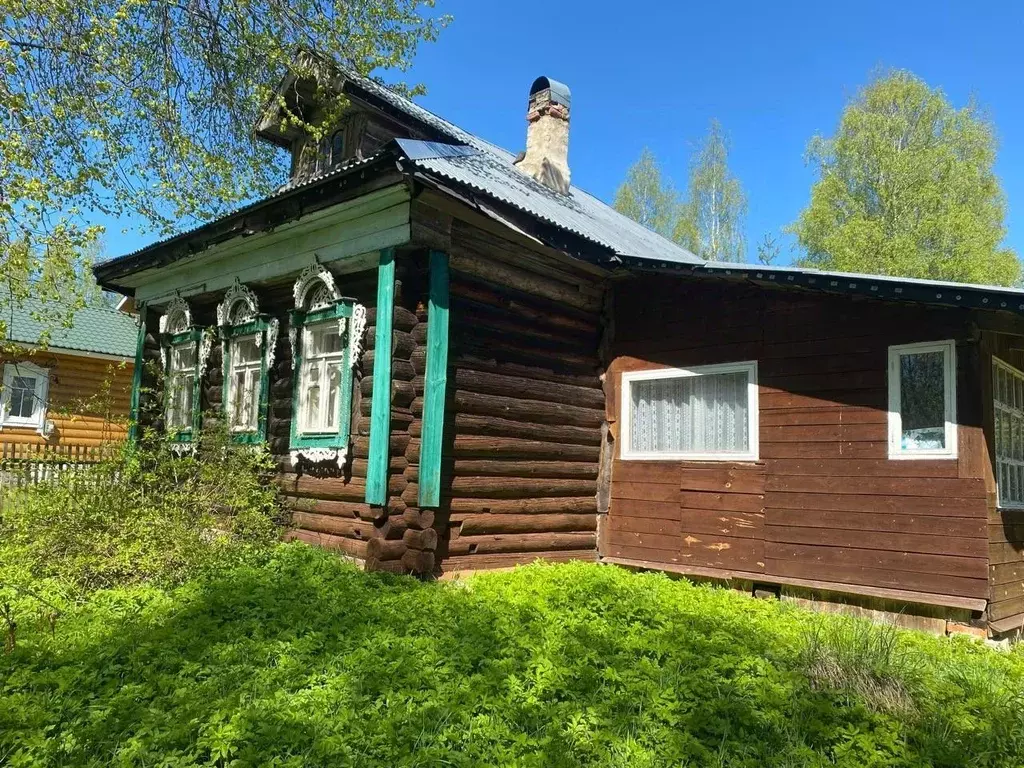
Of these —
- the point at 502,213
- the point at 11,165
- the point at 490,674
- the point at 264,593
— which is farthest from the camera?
the point at 11,165

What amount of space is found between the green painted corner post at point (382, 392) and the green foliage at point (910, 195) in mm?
19757

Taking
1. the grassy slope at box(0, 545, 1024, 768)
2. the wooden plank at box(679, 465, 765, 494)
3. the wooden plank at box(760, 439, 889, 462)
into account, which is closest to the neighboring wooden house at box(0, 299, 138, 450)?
the grassy slope at box(0, 545, 1024, 768)

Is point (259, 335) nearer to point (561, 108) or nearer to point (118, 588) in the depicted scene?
point (118, 588)

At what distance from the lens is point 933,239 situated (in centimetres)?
2189

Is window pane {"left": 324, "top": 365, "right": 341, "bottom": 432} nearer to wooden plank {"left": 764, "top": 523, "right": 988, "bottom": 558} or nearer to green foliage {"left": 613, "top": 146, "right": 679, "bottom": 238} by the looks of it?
wooden plank {"left": 764, "top": 523, "right": 988, "bottom": 558}

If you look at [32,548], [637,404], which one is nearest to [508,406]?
[637,404]

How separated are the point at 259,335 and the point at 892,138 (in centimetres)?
2296

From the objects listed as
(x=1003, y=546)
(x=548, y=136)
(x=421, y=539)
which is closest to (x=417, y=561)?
(x=421, y=539)

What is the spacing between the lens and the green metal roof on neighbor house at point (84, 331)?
653 inches

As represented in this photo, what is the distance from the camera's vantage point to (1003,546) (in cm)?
625

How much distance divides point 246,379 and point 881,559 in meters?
7.69

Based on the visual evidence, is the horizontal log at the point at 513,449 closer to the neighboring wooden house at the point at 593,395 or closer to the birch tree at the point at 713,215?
the neighboring wooden house at the point at 593,395

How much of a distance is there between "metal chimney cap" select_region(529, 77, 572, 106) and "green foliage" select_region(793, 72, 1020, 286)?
14197mm

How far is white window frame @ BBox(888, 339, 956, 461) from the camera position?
612cm
